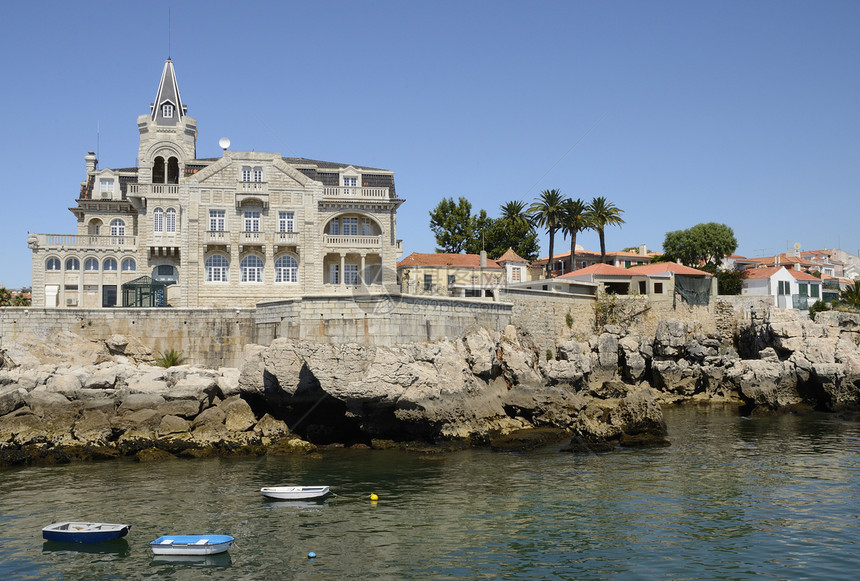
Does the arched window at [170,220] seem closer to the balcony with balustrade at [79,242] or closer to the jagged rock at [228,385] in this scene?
the balcony with balustrade at [79,242]

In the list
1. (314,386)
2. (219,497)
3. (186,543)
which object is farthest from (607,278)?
(186,543)

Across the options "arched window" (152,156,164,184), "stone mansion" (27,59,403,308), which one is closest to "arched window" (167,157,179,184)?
"stone mansion" (27,59,403,308)

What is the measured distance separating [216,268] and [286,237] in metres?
5.23

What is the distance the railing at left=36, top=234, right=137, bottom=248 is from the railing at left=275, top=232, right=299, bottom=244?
407 inches

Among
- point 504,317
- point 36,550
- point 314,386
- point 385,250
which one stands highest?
point 385,250

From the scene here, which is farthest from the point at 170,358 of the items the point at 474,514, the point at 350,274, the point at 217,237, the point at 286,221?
the point at 474,514

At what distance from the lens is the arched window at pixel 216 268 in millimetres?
49781

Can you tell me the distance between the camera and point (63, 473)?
99.6 feet

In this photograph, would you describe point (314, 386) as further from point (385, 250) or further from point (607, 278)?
point (607, 278)

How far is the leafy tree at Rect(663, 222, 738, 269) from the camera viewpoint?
259 ft

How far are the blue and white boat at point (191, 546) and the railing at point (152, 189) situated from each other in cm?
3499

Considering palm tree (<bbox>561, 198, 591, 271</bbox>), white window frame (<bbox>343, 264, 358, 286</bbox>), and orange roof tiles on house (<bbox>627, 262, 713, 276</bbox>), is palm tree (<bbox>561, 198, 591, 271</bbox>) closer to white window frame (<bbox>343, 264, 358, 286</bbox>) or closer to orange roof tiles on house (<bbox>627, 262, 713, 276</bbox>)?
orange roof tiles on house (<bbox>627, 262, 713, 276</bbox>)

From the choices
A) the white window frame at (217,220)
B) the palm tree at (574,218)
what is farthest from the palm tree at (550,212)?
the white window frame at (217,220)

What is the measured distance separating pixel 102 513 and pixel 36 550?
319 cm
